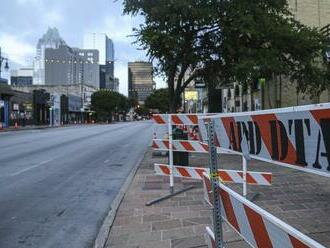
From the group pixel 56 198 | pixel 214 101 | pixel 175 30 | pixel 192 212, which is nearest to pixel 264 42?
pixel 175 30

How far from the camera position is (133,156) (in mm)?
23062

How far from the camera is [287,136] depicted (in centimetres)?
343

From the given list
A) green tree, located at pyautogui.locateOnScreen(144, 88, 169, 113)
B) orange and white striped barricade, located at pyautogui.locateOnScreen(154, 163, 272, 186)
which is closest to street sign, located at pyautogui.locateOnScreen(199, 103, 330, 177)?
orange and white striped barricade, located at pyautogui.locateOnScreen(154, 163, 272, 186)

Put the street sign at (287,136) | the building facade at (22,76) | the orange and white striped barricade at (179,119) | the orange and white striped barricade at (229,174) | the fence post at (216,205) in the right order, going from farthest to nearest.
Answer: the building facade at (22,76) < the orange and white striped barricade at (179,119) < the orange and white striped barricade at (229,174) < the fence post at (216,205) < the street sign at (287,136)

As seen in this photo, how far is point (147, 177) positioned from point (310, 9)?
30.0 m

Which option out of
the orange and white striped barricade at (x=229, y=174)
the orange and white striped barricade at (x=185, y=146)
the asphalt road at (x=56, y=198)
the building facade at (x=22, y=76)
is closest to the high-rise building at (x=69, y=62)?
the building facade at (x=22, y=76)

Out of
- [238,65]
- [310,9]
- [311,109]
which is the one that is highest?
[310,9]

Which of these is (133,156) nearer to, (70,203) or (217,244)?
(70,203)

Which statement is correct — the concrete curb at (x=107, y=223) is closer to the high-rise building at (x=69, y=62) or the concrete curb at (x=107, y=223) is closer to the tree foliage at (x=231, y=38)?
the tree foliage at (x=231, y=38)

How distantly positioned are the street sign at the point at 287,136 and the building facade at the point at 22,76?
14182cm

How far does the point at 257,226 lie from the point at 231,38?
1796 cm

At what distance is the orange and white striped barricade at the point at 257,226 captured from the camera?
279cm

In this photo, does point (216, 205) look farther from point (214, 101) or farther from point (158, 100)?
point (158, 100)

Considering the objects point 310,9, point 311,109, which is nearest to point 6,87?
point 310,9
